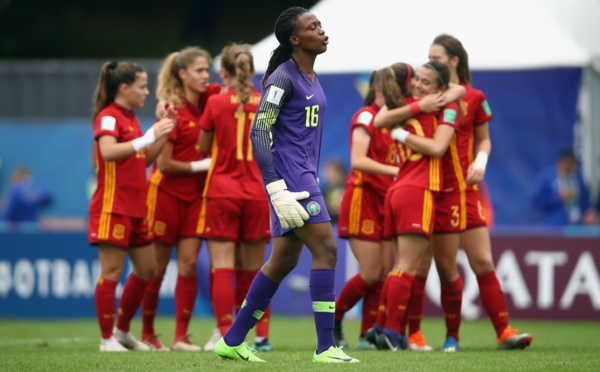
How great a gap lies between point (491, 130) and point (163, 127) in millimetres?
8552

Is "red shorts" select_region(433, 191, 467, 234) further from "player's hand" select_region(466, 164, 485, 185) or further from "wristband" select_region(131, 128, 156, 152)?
"wristband" select_region(131, 128, 156, 152)

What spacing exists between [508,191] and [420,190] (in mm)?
8574

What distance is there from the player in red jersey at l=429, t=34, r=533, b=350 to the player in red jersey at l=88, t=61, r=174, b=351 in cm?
239

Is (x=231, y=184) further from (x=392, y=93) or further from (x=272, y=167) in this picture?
(x=272, y=167)

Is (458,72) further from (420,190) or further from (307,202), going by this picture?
(307,202)

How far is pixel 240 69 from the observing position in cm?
974

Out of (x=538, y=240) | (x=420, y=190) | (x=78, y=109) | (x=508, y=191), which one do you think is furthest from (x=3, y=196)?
(x=420, y=190)

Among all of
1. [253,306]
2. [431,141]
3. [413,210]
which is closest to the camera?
[253,306]

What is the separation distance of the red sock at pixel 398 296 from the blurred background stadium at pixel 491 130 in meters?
5.26

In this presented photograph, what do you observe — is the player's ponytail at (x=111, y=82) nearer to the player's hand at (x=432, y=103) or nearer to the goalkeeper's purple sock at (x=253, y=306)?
the player's hand at (x=432, y=103)

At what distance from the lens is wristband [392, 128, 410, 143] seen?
9211 millimetres

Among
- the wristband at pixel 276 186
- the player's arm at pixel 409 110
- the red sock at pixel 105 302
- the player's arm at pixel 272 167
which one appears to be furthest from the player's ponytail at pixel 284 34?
the red sock at pixel 105 302

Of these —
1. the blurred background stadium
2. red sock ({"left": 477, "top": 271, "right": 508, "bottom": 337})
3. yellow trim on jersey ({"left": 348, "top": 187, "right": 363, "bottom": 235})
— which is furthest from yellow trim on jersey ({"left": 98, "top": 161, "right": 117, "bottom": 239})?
the blurred background stadium

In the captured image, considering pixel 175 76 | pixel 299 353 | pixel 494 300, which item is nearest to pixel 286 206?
pixel 299 353
